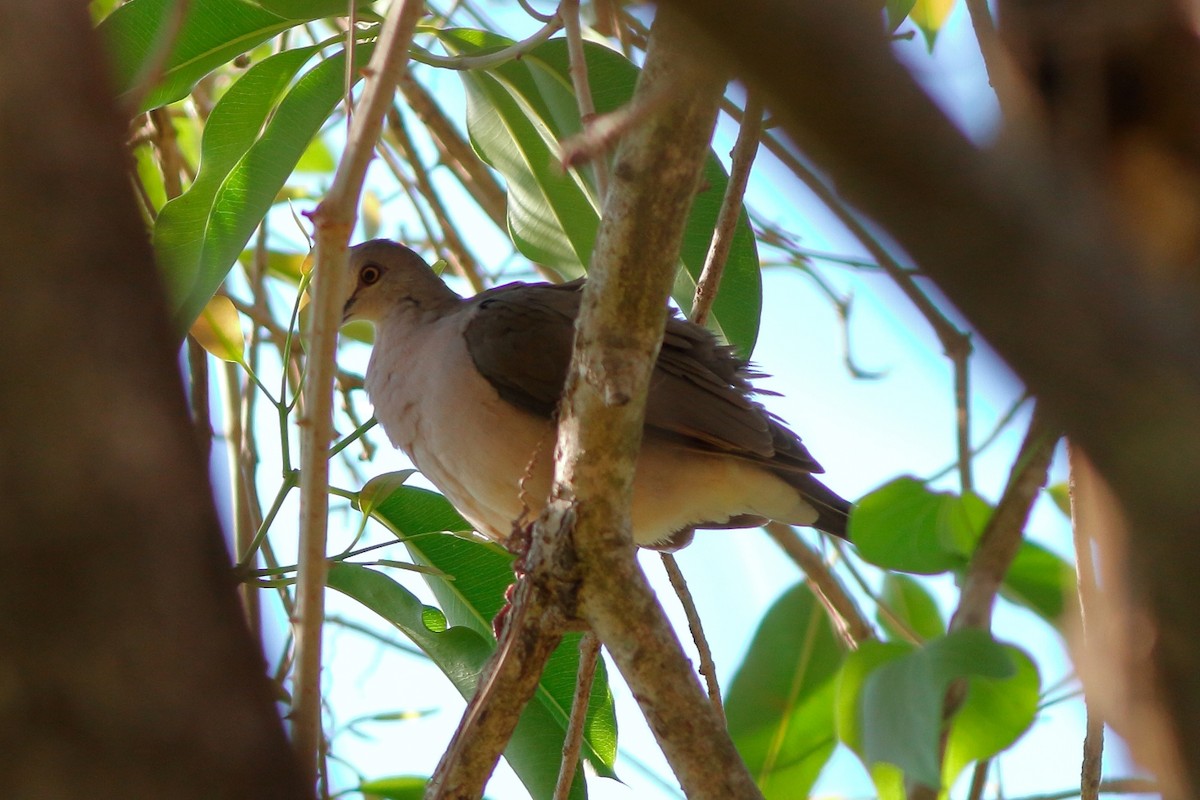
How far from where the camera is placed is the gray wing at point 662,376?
3707mm

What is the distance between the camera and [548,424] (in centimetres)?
366

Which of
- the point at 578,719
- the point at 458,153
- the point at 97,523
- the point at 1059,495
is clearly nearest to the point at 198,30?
the point at 458,153

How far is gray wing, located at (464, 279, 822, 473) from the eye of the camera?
3.71m

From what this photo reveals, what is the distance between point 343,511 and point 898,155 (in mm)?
4319

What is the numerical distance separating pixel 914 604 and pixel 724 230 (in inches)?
46.2

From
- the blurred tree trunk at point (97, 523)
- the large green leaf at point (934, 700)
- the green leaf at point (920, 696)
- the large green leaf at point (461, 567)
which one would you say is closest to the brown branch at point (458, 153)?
the large green leaf at point (461, 567)

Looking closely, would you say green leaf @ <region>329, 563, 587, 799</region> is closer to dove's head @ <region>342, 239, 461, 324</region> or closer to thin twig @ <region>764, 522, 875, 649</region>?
thin twig @ <region>764, 522, 875, 649</region>

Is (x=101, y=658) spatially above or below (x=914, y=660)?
below

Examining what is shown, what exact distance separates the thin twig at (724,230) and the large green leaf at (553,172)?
0.41 feet

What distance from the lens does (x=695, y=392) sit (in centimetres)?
376

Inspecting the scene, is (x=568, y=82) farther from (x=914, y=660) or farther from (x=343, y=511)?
(x=914, y=660)

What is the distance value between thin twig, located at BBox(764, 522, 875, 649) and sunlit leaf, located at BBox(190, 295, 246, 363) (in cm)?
173

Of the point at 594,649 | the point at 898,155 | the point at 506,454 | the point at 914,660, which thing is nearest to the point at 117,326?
the point at 898,155

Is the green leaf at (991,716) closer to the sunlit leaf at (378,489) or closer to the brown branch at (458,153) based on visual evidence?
the sunlit leaf at (378,489)
